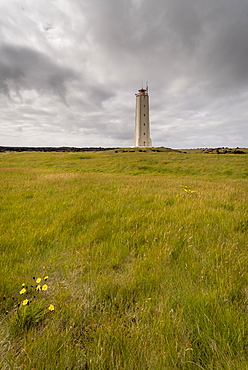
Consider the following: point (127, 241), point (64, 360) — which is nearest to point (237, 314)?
point (64, 360)

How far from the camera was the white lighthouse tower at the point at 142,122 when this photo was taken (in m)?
79.5

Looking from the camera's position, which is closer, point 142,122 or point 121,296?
point 121,296

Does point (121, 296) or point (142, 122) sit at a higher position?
point (142, 122)

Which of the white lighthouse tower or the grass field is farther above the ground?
the white lighthouse tower

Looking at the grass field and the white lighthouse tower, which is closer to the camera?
the grass field

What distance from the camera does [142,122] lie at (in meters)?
79.6

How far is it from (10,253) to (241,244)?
5.00 m

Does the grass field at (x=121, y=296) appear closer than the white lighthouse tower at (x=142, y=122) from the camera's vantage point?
Yes

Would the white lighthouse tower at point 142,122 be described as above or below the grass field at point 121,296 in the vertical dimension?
above

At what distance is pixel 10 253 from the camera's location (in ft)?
10.6

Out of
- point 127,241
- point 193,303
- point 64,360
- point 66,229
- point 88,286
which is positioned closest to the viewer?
point 64,360

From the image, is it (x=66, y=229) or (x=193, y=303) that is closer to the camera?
(x=193, y=303)

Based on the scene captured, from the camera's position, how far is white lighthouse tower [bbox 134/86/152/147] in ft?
261

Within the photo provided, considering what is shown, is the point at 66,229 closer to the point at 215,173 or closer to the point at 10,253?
the point at 10,253
